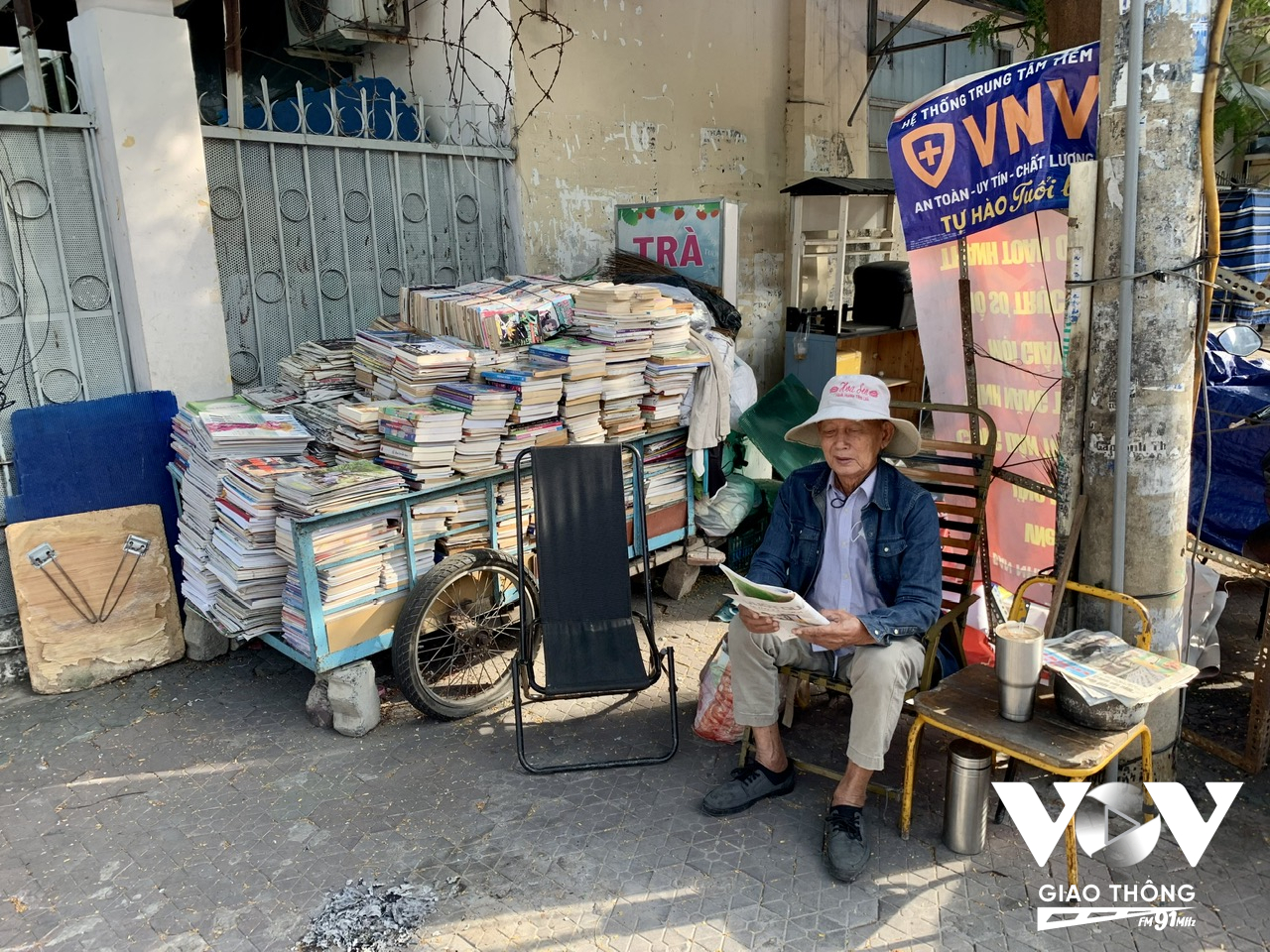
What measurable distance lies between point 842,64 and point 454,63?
13.4 ft

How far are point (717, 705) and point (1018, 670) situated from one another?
1.36 meters

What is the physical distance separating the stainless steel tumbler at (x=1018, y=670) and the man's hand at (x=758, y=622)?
772mm

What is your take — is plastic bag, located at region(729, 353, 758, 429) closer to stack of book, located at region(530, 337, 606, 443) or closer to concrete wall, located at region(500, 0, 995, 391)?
stack of book, located at region(530, 337, 606, 443)

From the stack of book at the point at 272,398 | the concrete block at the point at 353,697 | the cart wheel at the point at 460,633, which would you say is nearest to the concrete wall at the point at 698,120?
the stack of book at the point at 272,398

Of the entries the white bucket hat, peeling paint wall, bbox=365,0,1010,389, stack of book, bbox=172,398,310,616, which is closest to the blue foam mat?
stack of book, bbox=172,398,310,616

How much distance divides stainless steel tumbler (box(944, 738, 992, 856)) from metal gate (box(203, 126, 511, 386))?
4.41 meters

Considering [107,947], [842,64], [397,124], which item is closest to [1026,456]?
[107,947]

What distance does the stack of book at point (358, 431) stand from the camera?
427 centimetres

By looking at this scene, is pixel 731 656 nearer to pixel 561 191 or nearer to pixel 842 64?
pixel 561 191

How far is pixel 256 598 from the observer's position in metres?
4.08

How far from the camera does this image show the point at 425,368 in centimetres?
437

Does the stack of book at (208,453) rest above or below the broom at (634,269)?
below

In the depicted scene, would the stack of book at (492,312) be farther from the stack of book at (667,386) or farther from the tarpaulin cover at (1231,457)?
the tarpaulin cover at (1231,457)

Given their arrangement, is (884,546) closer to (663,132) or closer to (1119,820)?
(1119,820)
